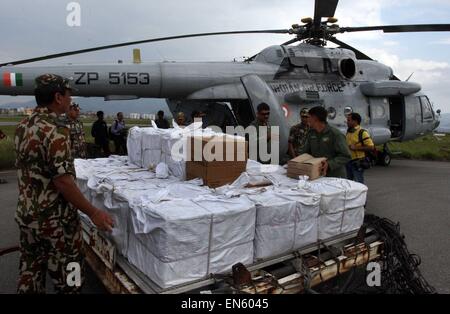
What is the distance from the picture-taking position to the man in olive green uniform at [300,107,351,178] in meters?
3.76

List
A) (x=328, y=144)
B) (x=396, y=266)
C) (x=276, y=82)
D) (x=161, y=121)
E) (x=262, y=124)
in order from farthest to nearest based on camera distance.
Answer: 1. (x=161, y=121)
2. (x=276, y=82)
3. (x=262, y=124)
4. (x=328, y=144)
5. (x=396, y=266)

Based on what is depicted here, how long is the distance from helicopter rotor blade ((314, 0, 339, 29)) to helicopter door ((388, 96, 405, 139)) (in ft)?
13.4

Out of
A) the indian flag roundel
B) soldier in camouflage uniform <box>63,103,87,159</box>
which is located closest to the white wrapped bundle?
soldier in camouflage uniform <box>63,103,87,159</box>

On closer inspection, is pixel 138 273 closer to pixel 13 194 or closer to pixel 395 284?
pixel 395 284

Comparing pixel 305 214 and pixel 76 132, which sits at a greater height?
pixel 76 132

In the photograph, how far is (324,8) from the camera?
27.0 feet

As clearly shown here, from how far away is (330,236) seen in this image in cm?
294

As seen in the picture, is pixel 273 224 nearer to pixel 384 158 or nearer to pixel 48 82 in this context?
pixel 48 82

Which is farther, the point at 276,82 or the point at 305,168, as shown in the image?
the point at 276,82

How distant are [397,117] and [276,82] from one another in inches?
197

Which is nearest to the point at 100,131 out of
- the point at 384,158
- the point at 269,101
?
the point at 269,101

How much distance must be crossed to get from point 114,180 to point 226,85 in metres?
6.34

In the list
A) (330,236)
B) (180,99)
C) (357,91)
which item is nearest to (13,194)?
(180,99)

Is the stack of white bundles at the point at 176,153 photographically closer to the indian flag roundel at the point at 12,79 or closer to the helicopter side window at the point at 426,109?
the indian flag roundel at the point at 12,79
